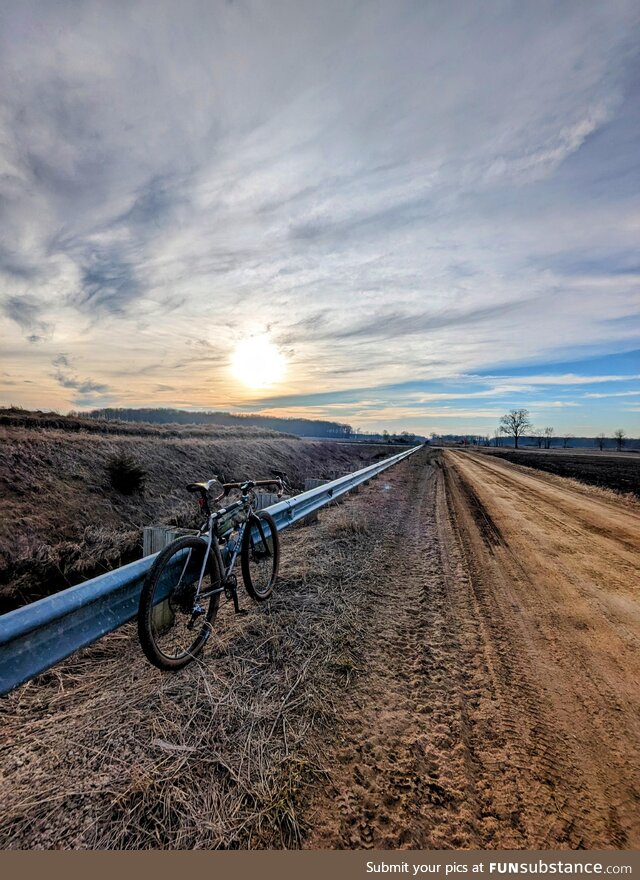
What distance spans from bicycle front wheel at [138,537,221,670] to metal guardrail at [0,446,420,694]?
197mm

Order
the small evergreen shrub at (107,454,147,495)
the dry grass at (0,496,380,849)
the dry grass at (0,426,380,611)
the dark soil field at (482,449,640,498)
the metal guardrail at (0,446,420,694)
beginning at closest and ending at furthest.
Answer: the dry grass at (0,496,380,849) < the metal guardrail at (0,446,420,694) < the dry grass at (0,426,380,611) < the small evergreen shrub at (107,454,147,495) < the dark soil field at (482,449,640,498)

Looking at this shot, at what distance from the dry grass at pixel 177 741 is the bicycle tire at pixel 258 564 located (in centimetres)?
47

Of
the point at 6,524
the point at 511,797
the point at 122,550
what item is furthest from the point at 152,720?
the point at 6,524

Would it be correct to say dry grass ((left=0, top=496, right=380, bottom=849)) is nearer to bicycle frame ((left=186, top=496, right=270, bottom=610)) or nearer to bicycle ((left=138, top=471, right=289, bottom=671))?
bicycle ((left=138, top=471, right=289, bottom=671))

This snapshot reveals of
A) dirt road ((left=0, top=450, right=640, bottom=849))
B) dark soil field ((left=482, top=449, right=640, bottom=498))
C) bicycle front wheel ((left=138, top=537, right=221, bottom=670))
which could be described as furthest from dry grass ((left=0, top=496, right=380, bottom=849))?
dark soil field ((left=482, top=449, right=640, bottom=498))

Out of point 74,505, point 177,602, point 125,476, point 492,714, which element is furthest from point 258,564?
point 125,476

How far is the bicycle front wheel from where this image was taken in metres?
2.62

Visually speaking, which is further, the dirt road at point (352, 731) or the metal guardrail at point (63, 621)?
the metal guardrail at point (63, 621)

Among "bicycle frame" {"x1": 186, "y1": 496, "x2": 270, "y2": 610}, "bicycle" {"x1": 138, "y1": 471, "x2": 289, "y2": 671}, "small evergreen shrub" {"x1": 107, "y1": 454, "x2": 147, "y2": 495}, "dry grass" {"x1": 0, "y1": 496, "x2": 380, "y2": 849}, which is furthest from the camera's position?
"small evergreen shrub" {"x1": 107, "y1": 454, "x2": 147, "y2": 495}

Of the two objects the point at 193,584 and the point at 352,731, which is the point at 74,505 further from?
the point at 352,731

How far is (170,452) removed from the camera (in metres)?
14.8

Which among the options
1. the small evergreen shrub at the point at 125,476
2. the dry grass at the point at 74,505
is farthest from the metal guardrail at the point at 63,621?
the small evergreen shrub at the point at 125,476

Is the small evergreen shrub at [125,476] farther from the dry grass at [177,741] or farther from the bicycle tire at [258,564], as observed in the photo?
the dry grass at [177,741]

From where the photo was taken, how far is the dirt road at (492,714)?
174 cm
